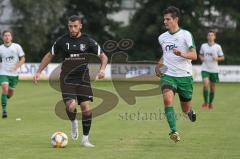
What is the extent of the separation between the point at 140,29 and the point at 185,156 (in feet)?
146

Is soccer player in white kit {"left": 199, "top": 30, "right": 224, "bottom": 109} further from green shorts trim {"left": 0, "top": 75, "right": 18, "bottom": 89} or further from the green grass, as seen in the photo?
green shorts trim {"left": 0, "top": 75, "right": 18, "bottom": 89}

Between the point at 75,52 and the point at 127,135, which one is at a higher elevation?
the point at 75,52

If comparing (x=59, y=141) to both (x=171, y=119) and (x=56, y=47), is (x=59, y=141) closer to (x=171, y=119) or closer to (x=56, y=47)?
(x=56, y=47)

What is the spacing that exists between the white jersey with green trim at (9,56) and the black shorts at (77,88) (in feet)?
22.8

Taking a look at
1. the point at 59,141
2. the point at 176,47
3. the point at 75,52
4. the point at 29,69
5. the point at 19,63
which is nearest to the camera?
the point at 59,141

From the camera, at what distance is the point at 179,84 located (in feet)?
42.8

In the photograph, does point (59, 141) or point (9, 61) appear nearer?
point (59, 141)

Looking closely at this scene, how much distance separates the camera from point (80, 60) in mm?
12289

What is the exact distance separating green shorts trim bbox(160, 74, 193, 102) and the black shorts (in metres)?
1.57

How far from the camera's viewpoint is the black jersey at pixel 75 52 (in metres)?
12.2

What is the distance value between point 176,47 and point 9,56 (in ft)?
25.0

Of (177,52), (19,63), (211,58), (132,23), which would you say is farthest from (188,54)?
(132,23)

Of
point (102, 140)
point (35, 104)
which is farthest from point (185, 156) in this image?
point (35, 104)

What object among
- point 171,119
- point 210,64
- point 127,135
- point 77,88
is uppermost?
point 77,88
